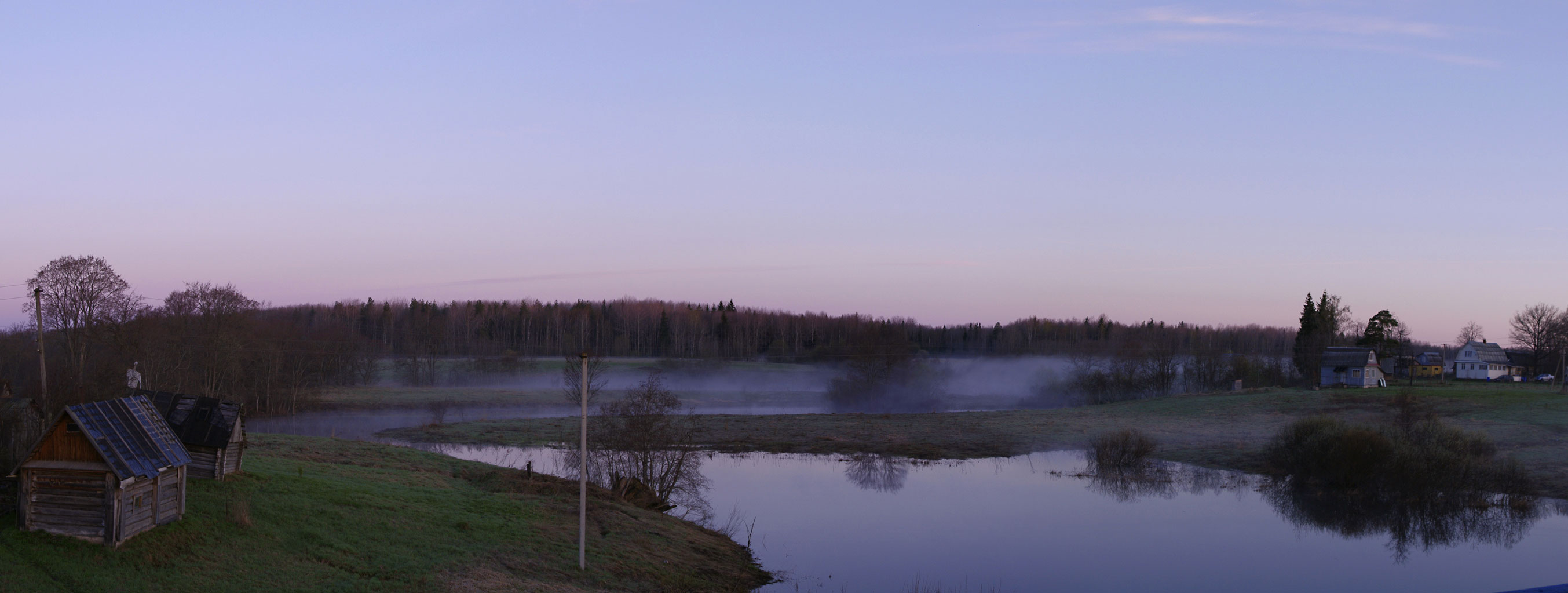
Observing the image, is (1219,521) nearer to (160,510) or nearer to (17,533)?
(160,510)

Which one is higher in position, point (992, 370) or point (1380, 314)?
point (1380, 314)

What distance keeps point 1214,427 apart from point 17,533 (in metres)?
51.1

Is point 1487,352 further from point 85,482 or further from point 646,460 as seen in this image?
point 85,482

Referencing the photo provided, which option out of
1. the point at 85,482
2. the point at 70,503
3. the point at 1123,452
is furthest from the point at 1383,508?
the point at 70,503

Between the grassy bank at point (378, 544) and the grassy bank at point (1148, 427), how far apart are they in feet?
71.6

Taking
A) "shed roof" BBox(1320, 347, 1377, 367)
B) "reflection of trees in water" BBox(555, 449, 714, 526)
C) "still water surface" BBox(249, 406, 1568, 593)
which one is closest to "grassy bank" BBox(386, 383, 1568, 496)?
"shed roof" BBox(1320, 347, 1377, 367)

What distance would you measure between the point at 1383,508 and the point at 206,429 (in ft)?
115

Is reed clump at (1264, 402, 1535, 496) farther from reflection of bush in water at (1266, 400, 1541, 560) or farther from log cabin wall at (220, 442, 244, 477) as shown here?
log cabin wall at (220, 442, 244, 477)

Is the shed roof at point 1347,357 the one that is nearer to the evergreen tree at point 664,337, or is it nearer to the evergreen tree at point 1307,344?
the evergreen tree at point 1307,344

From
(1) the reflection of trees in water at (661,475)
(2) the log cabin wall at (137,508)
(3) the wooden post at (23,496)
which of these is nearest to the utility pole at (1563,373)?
(1) the reflection of trees in water at (661,475)

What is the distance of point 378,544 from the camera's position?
17.1 m

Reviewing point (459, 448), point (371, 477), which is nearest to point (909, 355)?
point (459, 448)

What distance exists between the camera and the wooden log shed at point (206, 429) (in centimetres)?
1969

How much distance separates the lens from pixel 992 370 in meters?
94.7
